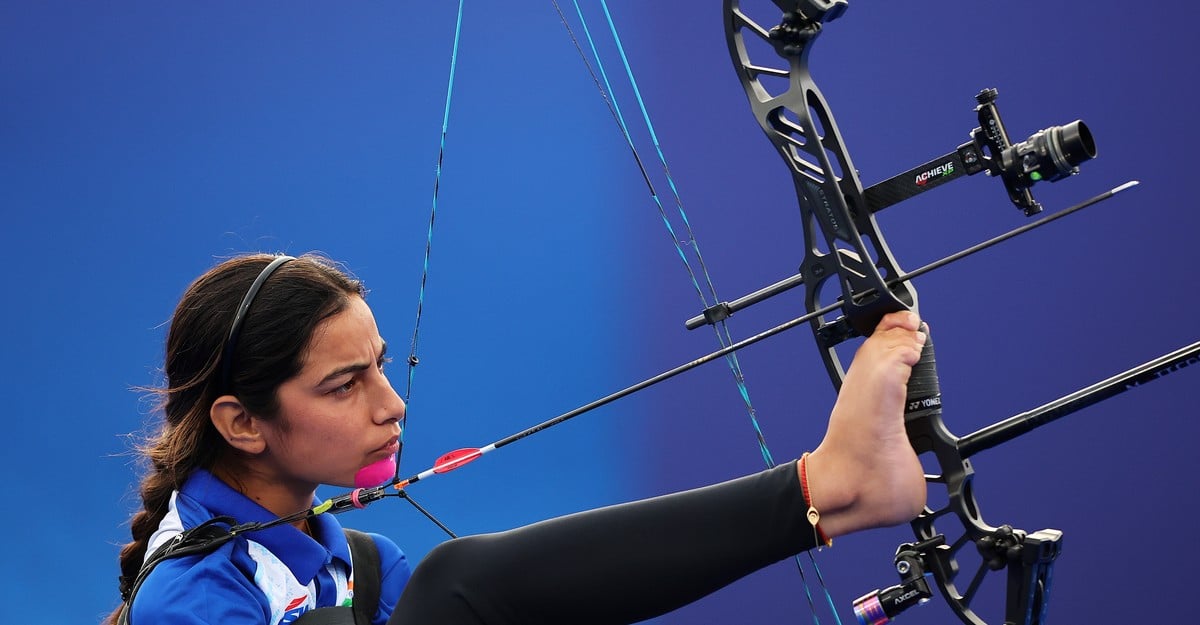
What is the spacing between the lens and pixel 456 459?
3.90ft

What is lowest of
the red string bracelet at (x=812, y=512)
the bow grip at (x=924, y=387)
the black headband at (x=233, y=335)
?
the red string bracelet at (x=812, y=512)

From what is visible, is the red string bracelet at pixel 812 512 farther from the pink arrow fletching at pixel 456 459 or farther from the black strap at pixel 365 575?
the black strap at pixel 365 575

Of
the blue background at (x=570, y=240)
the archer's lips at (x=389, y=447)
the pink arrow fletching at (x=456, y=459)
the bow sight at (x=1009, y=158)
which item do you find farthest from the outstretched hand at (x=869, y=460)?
the blue background at (x=570, y=240)

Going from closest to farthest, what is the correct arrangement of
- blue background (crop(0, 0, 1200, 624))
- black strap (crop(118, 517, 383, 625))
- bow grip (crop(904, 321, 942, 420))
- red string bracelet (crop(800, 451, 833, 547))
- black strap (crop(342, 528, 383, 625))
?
red string bracelet (crop(800, 451, 833, 547)), bow grip (crop(904, 321, 942, 420)), black strap (crop(118, 517, 383, 625)), black strap (crop(342, 528, 383, 625)), blue background (crop(0, 0, 1200, 624))

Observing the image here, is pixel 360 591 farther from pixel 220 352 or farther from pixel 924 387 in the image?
pixel 924 387

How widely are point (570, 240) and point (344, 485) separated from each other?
1449 millimetres

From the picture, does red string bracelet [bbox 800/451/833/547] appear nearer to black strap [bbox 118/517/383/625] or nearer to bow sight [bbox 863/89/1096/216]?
bow sight [bbox 863/89/1096/216]

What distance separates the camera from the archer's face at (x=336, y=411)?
121 cm

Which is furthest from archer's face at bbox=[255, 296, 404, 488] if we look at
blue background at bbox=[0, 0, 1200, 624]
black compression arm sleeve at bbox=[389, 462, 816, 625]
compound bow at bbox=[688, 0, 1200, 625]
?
blue background at bbox=[0, 0, 1200, 624]

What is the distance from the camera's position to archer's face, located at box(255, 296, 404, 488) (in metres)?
1.21

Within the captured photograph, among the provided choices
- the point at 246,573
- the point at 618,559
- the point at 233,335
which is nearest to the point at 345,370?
the point at 233,335

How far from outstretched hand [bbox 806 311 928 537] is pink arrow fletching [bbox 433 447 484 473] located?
0.37m

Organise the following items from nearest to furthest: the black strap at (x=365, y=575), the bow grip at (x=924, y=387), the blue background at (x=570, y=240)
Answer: the bow grip at (x=924, y=387) → the black strap at (x=365, y=575) → the blue background at (x=570, y=240)

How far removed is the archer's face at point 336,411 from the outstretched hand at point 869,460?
0.47 metres
